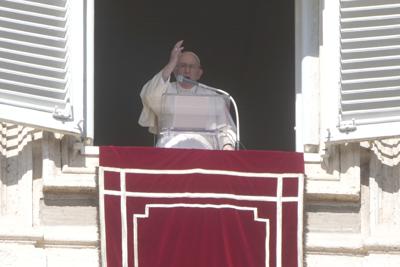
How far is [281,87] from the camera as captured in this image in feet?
44.0

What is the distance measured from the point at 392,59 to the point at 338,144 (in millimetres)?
477

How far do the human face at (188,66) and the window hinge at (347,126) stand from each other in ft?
4.26

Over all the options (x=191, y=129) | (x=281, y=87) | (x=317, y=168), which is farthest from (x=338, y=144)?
(x=281, y=87)

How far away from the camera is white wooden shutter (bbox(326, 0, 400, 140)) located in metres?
10.6

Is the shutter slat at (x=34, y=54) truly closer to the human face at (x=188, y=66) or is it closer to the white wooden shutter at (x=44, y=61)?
the white wooden shutter at (x=44, y=61)

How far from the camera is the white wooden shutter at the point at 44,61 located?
10508mm

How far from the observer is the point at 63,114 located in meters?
10.5

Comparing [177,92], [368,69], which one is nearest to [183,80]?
[177,92]

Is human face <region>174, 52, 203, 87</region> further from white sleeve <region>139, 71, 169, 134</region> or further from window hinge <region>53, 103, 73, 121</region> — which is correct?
window hinge <region>53, 103, 73, 121</region>

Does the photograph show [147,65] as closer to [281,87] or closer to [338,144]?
[281,87]

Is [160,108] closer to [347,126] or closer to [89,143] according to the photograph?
[89,143]

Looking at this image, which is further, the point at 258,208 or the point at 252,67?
the point at 252,67

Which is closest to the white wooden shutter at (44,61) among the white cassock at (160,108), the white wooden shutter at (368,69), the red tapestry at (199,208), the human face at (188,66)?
the red tapestry at (199,208)

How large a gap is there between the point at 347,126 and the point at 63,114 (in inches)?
52.5
